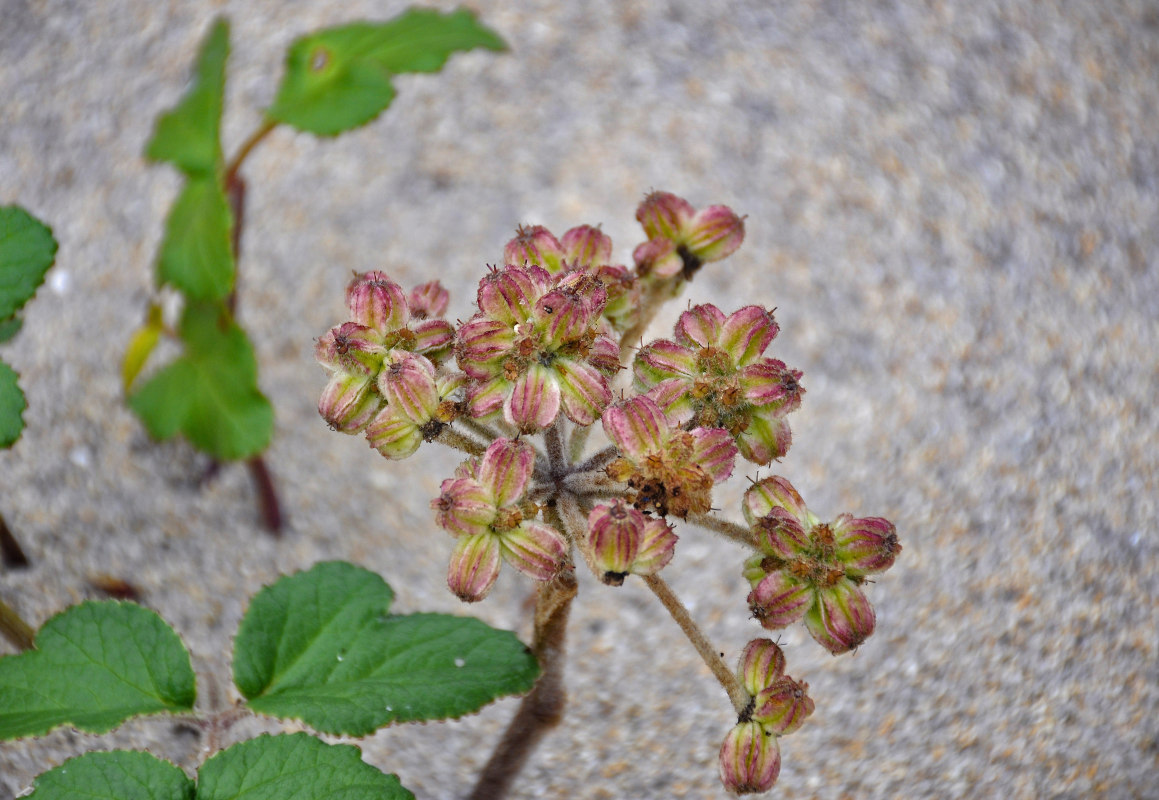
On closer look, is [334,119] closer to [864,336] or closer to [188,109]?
[188,109]

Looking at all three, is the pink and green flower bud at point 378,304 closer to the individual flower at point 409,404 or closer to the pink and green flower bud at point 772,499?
the individual flower at point 409,404

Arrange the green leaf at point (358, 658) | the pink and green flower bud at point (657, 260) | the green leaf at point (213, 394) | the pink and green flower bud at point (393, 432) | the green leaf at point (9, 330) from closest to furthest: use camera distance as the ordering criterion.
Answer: the pink and green flower bud at point (393, 432) < the green leaf at point (358, 658) < the pink and green flower bud at point (657, 260) < the green leaf at point (9, 330) < the green leaf at point (213, 394)

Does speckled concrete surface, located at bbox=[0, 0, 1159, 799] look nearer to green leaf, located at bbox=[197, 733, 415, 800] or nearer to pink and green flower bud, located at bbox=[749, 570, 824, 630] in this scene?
green leaf, located at bbox=[197, 733, 415, 800]

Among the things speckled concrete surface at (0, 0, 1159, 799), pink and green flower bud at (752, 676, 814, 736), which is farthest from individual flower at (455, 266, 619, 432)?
speckled concrete surface at (0, 0, 1159, 799)

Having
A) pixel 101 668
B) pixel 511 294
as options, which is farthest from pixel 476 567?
pixel 101 668

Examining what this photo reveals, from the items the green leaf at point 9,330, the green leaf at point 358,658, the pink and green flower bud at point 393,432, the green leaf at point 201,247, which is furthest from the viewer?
the green leaf at point 201,247

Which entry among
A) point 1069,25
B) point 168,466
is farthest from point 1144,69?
point 168,466

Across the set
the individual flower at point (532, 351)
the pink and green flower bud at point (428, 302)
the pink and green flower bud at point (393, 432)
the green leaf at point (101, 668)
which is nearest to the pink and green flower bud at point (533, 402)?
the individual flower at point (532, 351)
